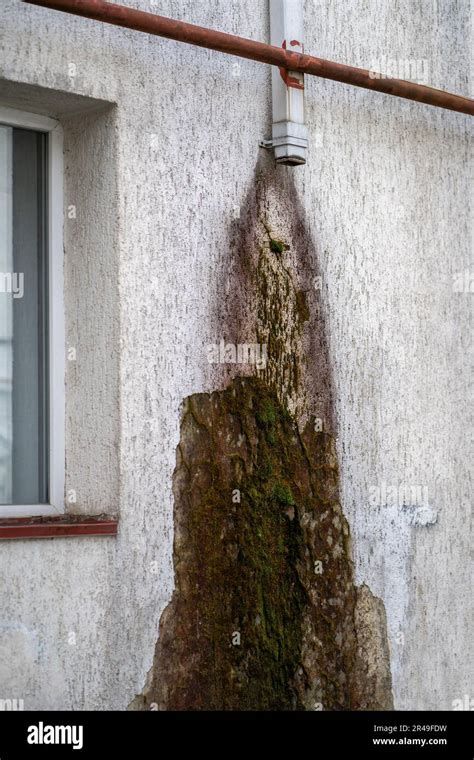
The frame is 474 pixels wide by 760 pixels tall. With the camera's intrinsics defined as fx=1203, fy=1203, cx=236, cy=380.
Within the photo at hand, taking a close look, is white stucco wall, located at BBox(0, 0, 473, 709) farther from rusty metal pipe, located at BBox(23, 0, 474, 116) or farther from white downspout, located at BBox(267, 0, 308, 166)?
rusty metal pipe, located at BBox(23, 0, 474, 116)

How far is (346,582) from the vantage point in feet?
18.3

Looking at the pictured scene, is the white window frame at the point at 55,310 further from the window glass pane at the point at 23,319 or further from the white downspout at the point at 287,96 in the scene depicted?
the white downspout at the point at 287,96

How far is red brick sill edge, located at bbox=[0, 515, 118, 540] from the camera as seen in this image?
4.25m

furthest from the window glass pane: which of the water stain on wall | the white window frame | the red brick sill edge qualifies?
the water stain on wall

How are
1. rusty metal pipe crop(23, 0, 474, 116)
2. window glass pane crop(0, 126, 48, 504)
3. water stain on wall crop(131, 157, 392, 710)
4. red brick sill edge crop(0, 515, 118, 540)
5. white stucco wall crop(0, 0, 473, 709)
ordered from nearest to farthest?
red brick sill edge crop(0, 515, 118, 540), rusty metal pipe crop(23, 0, 474, 116), white stucco wall crop(0, 0, 473, 709), window glass pane crop(0, 126, 48, 504), water stain on wall crop(131, 157, 392, 710)

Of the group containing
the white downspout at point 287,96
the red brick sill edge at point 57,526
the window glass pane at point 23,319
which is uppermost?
the white downspout at point 287,96

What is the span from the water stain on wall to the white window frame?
48 cm

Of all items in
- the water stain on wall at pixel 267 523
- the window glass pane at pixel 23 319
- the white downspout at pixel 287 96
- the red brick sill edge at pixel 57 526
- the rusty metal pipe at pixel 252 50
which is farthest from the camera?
the white downspout at pixel 287 96

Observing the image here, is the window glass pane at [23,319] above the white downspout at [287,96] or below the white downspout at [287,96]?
below

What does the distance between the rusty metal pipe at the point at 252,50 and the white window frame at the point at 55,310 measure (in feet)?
1.82

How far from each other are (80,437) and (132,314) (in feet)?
1.73

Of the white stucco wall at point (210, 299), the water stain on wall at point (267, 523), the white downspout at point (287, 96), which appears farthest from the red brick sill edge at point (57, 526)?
the white downspout at point (287, 96)

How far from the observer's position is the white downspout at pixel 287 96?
17.2 ft
